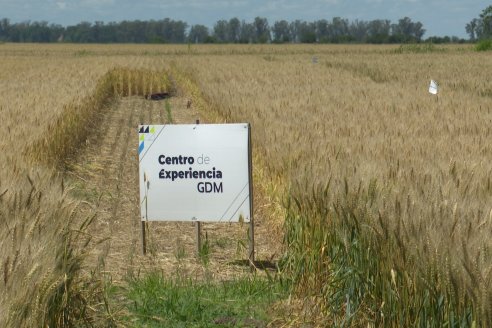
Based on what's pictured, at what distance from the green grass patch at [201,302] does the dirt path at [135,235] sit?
11.6 inches

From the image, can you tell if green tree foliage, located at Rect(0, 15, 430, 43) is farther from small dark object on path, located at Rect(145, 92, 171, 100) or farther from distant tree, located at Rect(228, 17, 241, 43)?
small dark object on path, located at Rect(145, 92, 171, 100)

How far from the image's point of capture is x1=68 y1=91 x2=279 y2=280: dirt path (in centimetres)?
683

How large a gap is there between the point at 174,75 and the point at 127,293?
90.4ft

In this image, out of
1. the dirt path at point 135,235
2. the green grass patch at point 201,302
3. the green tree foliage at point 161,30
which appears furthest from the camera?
the green tree foliage at point 161,30

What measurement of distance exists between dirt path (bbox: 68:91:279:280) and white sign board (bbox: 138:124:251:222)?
331mm

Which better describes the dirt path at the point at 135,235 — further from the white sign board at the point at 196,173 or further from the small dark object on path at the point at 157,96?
the small dark object on path at the point at 157,96

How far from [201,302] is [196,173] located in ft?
4.97

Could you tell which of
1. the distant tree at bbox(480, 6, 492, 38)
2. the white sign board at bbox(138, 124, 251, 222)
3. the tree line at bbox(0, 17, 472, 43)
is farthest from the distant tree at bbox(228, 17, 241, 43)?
the white sign board at bbox(138, 124, 251, 222)

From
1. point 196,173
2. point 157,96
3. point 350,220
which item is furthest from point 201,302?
point 157,96

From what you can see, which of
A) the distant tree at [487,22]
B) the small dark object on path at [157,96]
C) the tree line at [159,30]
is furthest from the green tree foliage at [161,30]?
the small dark object on path at [157,96]

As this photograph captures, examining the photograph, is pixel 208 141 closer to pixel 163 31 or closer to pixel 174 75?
pixel 174 75

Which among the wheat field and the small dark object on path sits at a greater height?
the wheat field

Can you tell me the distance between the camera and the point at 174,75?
3300 centimetres

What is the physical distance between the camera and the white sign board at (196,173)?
6.84 metres
